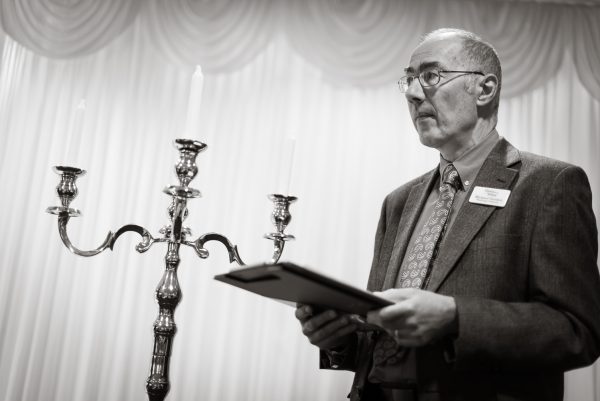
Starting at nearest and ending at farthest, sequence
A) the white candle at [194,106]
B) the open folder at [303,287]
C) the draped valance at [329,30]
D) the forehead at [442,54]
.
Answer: the open folder at [303,287], the white candle at [194,106], the forehead at [442,54], the draped valance at [329,30]

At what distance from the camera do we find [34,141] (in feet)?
12.7

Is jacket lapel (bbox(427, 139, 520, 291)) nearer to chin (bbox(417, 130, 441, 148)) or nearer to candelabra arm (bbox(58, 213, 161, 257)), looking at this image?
chin (bbox(417, 130, 441, 148))

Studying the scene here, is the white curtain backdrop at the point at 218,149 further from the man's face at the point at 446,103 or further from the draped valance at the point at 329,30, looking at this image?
the man's face at the point at 446,103

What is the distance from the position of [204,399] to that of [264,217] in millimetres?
1122

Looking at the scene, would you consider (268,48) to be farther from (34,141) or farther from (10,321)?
(10,321)

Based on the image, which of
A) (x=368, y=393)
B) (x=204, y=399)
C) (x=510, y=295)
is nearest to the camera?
(x=510, y=295)

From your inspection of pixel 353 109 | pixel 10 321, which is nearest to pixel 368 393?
pixel 353 109

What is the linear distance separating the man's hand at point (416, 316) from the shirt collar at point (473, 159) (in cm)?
53

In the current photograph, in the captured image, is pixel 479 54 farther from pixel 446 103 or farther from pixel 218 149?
pixel 218 149

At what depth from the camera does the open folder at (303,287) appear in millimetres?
1170

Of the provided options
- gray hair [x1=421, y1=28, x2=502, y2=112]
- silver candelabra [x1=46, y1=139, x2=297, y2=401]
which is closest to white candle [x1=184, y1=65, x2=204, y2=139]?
silver candelabra [x1=46, y1=139, x2=297, y2=401]

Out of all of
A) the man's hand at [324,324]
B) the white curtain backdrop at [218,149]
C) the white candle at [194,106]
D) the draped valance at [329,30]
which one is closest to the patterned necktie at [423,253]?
the man's hand at [324,324]

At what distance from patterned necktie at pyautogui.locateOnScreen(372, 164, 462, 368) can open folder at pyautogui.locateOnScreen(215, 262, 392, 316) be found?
0.77 feet

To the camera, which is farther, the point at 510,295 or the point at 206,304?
the point at 206,304
